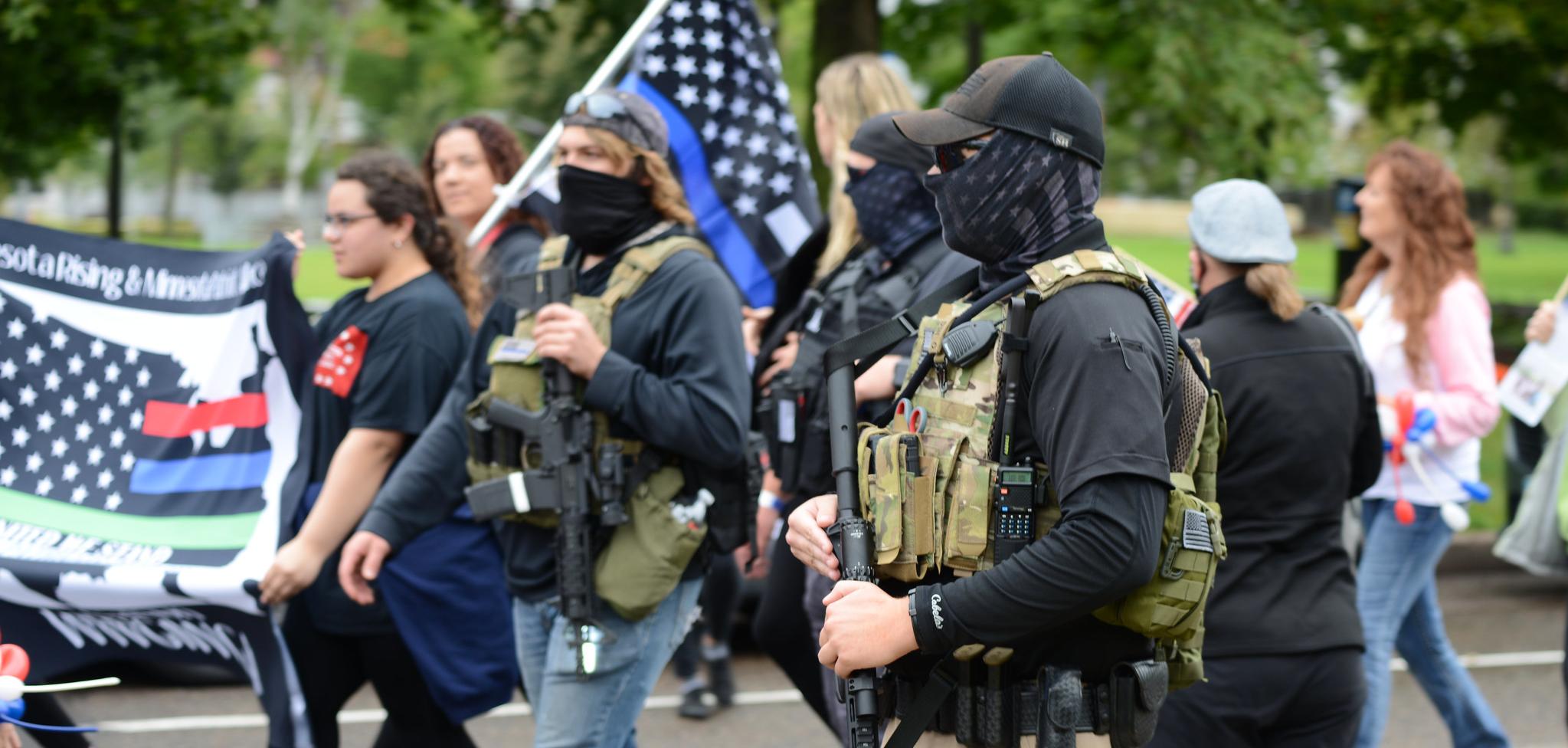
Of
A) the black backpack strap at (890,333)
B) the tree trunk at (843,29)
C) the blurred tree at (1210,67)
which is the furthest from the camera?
the tree trunk at (843,29)

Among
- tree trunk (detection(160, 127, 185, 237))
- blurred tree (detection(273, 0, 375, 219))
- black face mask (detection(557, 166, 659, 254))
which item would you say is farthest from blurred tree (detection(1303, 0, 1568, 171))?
tree trunk (detection(160, 127, 185, 237))

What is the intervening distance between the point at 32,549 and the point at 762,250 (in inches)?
95.6

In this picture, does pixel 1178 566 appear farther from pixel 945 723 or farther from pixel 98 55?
pixel 98 55

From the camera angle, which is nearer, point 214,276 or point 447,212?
point 214,276

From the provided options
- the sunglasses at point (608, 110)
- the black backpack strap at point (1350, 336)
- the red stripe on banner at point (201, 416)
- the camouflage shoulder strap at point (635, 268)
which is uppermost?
the sunglasses at point (608, 110)

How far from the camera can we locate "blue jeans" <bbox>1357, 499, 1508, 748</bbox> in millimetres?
4836

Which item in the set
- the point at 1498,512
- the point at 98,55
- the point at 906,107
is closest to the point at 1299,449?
the point at 906,107

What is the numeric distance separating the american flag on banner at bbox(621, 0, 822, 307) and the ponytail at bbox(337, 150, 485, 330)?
3.17 ft

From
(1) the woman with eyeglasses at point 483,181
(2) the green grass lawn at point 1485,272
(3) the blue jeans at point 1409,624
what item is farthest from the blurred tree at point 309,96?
(3) the blue jeans at point 1409,624

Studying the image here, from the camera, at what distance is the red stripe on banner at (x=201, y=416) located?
4227 mm

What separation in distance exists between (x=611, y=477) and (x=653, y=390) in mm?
228

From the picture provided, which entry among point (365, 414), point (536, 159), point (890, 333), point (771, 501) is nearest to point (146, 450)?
point (365, 414)

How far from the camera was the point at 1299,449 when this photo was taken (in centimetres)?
344

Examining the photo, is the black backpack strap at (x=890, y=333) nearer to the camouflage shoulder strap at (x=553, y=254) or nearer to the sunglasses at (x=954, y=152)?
the sunglasses at (x=954, y=152)
